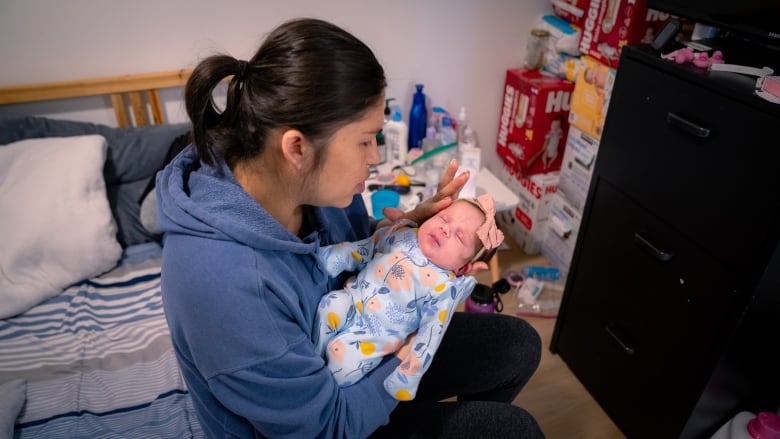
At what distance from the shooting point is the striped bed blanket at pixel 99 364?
4.17 feet

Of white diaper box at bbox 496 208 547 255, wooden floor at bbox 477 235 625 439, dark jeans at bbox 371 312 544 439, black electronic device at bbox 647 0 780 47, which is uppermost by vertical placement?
black electronic device at bbox 647 0 780 47

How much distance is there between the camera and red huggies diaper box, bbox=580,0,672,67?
5.67 feet

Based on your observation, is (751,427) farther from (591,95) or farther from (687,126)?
(591,95)

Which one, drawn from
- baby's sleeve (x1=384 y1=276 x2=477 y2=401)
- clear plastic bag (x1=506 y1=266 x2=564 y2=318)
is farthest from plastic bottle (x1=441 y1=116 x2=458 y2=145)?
baby's sleeve (x1=384 y1=276 x2=477 y2=401)

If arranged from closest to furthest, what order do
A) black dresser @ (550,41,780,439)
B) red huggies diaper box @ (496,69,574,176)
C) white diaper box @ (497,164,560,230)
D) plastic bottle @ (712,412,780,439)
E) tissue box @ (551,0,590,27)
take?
black dresser @ (550,41,780,439) < plastic bottle @ (712,412,780,439) < tissue box @ (551,0,590,27) < red huggies diaper box @ (496,69,574,176) < white diaper box @ (497,164,560,230)

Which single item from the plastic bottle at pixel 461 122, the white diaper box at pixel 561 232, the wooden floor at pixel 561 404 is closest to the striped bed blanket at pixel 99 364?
the wooden floor at pixel 561 404

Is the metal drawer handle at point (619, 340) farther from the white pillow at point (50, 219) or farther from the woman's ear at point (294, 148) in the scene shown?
the white pillow at point (50, 219)

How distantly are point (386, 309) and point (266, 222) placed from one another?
0.35 metres

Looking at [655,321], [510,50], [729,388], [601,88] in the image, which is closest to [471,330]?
[655,321]

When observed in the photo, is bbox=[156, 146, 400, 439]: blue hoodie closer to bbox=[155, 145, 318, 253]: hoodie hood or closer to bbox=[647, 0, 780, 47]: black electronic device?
bbox=[155, 145, 318, 253]: hoodie hood

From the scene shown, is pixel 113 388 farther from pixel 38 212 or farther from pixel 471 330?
pixel 471 330

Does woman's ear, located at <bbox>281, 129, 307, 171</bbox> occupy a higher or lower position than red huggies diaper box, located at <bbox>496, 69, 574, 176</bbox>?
higher

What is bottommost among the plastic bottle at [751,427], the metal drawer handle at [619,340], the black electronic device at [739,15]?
the plastic bottle at [751,427]

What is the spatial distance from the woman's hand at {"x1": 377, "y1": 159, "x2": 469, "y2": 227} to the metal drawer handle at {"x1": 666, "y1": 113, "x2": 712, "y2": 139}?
0.53 m
